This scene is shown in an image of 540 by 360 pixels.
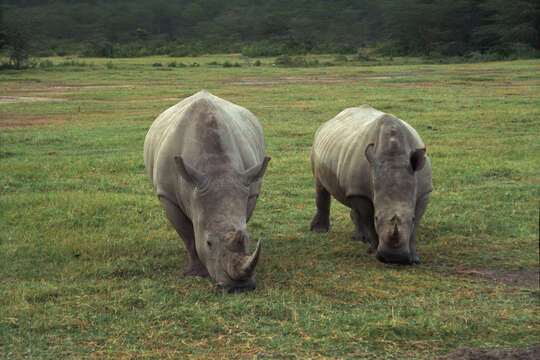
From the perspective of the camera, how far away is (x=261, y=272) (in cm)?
619

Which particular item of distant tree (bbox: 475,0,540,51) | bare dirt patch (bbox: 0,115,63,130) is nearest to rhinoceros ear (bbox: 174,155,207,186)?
bare dirt patch (bbox: 0,115,63,130)

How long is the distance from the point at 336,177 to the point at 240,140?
1.42 m

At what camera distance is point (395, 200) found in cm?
612

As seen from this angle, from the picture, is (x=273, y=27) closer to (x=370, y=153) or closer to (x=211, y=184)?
(x=370, y=153)

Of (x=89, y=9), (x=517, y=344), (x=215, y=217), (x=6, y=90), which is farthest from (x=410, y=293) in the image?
(x=89, y=9)

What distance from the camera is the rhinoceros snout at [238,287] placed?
17.6 ft

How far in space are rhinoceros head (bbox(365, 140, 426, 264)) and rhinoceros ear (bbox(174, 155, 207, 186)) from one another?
69.9 inches

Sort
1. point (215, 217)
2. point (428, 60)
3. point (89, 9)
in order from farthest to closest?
point (89, 9)
point (428, 60)
point (215, 217)

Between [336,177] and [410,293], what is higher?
[336,177]

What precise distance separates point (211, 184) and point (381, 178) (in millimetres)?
1730

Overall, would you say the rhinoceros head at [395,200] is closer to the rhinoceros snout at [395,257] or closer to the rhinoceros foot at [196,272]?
the rhinoceros snout at [395,257]

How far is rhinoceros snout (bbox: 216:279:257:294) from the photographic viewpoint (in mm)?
5375

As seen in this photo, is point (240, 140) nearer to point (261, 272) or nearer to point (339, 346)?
point (261, 272)

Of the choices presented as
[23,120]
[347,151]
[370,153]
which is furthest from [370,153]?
[23,120]
